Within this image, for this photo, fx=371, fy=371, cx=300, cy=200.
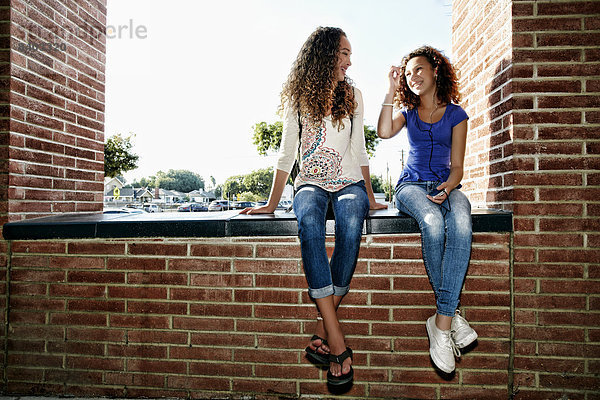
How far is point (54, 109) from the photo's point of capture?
→ 8.75 ft

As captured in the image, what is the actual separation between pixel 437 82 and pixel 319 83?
82 centimetres

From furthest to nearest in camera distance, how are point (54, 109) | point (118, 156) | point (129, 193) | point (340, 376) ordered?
point (129, 193) < point (118, 156) < point (54, 109) < point (340, 376)

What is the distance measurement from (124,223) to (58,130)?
1.01 metres

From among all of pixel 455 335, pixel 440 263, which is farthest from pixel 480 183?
pixel 455 335

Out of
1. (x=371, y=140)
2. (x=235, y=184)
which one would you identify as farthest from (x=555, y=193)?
(x=235, y=184)

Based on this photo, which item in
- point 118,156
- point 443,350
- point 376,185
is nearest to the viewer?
point 443,350

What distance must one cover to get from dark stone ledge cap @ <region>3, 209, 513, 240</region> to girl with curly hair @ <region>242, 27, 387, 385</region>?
0.55 ft

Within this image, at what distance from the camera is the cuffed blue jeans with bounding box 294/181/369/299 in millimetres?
1901

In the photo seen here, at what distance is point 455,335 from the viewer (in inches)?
79.5

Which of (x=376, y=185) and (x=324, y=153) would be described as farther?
(x=376, y=185)

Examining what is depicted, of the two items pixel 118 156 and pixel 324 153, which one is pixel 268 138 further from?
pixel 324 153

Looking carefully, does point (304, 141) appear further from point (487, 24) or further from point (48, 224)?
point (48, 224)

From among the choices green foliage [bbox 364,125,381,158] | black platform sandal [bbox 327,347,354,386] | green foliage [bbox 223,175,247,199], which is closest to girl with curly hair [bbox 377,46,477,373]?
black platform sandal [bbox 327,347,354,386]

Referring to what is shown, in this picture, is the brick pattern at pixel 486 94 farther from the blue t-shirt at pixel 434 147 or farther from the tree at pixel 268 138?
the tree at pixel 268 138
